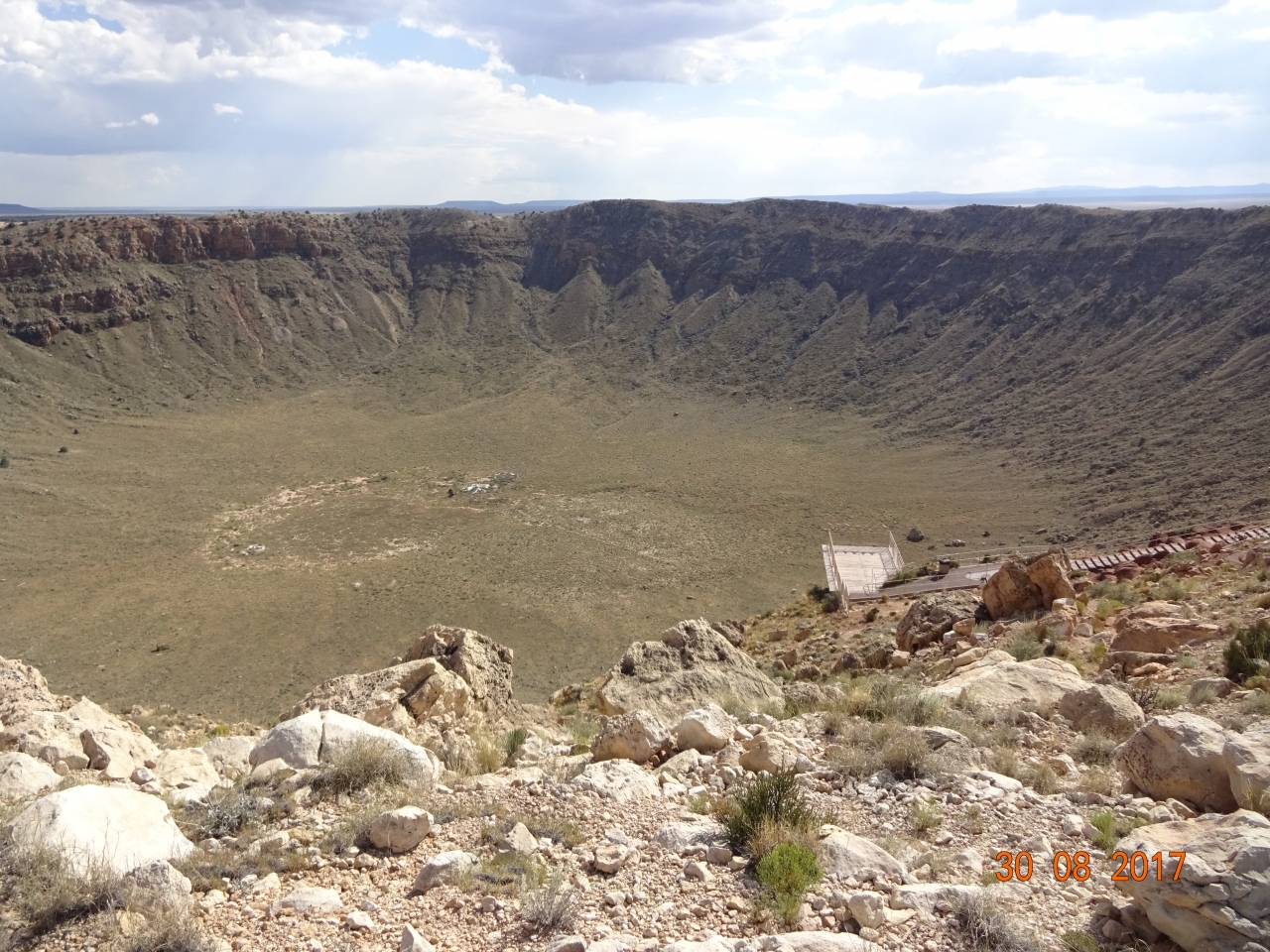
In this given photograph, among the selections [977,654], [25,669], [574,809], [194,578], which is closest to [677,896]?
[574,809]

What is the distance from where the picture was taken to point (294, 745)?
930cm

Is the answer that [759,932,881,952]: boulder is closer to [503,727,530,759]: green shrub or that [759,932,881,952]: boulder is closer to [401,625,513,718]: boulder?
[503,727,530,759]: green shrub

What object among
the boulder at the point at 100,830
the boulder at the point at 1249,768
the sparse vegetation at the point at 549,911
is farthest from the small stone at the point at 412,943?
the boulder at the point at 1249,768

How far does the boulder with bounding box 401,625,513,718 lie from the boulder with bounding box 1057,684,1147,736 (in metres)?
8.67

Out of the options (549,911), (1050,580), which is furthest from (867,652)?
(549,911)

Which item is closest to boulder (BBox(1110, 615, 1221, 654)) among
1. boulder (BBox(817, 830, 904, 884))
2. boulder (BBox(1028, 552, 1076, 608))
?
boulder (BBox(1028, 552, 1076, 608))

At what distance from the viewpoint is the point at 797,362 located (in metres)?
67.6

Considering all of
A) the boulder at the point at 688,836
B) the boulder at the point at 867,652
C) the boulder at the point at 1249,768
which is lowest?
the boulder at the point at 867,652

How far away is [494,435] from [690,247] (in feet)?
117

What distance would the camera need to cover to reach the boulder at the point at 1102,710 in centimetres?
926

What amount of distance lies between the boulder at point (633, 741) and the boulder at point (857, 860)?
10.5ft

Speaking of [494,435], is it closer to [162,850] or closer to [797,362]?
[797,362]

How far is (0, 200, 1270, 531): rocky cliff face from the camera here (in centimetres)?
4653

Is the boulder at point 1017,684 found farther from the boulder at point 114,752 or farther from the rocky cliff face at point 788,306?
the rocky cliff face at point 788,306
